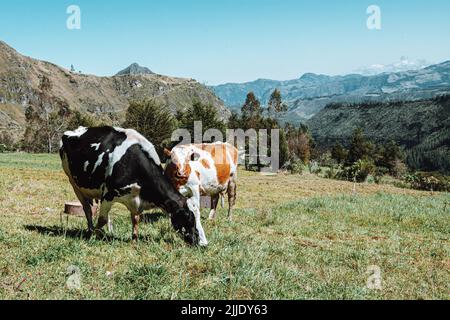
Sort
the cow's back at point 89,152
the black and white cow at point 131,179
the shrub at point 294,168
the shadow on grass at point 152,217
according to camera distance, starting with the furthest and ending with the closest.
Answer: the shrub at point 294,168 → the shadow on grass at point 152,217 → the cow's back at point 89,152 → the black and white cow at point 131,179

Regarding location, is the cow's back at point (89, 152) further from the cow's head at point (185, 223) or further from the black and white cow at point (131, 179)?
the cow's head at point (185, 223)

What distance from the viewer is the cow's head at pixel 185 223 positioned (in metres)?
8.72

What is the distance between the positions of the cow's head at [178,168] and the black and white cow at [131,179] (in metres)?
1.96

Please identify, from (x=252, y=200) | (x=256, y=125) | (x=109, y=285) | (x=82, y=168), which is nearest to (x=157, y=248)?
(x=109, y=285)

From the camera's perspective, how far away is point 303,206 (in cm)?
1980

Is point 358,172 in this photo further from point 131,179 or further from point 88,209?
point 131,179

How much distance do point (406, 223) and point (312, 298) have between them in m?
12.2

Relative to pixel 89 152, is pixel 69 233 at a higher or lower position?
lower

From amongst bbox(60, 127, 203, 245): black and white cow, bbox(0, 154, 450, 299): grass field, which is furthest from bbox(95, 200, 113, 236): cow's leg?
bbox(0, 154, 450, 299): grass field

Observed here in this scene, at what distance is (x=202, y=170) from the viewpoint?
40.5 ft

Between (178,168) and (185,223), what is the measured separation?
2.55 m

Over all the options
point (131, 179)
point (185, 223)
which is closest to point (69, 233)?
point (131, 179)

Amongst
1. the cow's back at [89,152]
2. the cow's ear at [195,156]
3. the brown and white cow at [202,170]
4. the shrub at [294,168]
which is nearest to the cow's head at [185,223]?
the brown and white cow at [202,170]

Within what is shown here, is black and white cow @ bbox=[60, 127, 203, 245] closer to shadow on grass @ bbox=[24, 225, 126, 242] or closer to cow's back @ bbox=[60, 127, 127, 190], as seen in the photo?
cow's back @ bbox=[60, 127, 127, 190]
